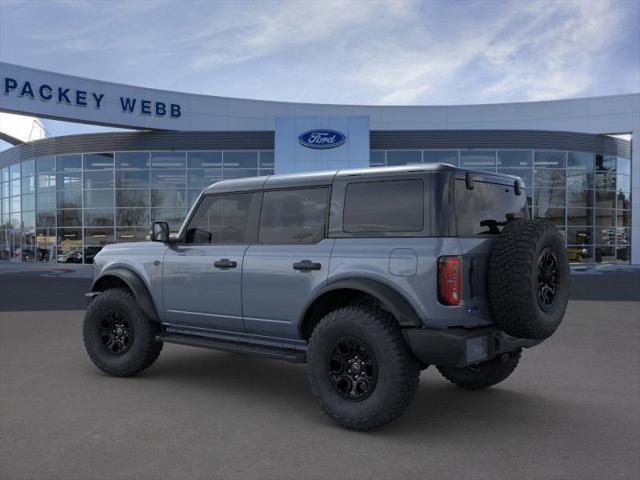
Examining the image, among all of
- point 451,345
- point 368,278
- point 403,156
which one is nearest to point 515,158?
point 403,156

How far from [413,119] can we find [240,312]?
25283mm

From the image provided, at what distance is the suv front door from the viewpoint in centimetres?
521

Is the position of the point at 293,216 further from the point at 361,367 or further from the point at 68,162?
the point at 68,162

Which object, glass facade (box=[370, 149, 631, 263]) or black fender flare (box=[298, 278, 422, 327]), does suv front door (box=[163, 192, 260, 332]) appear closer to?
black fender flare (box=[298, 278, 422, 327])

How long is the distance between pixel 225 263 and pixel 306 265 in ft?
3.02

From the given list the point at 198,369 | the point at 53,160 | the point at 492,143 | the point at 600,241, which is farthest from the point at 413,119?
the point at 198,369

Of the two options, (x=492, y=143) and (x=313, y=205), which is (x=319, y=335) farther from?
(x=492, y=143)

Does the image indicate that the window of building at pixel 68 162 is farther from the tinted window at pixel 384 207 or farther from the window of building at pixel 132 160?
the tinted window at pixel 384 207

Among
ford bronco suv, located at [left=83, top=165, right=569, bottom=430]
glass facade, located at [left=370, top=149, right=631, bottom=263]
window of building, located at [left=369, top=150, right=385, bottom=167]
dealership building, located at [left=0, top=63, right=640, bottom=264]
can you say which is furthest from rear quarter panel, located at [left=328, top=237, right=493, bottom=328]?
window of building, located at [left=369, top=150, right=385, bottom=167]

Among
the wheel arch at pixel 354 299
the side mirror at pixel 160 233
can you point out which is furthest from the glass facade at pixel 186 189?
the wheel arch at pixel 354 299

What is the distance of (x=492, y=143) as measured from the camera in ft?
85.5

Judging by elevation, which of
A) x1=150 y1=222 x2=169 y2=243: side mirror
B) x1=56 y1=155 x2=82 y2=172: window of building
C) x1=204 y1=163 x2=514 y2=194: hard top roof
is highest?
x1=56 y1=155 x2=82 y2=172: window of building

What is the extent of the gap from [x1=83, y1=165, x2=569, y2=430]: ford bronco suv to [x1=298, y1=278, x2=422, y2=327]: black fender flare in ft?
0.03

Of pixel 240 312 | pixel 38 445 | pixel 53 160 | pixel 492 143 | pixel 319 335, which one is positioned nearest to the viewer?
pixel 38 445
